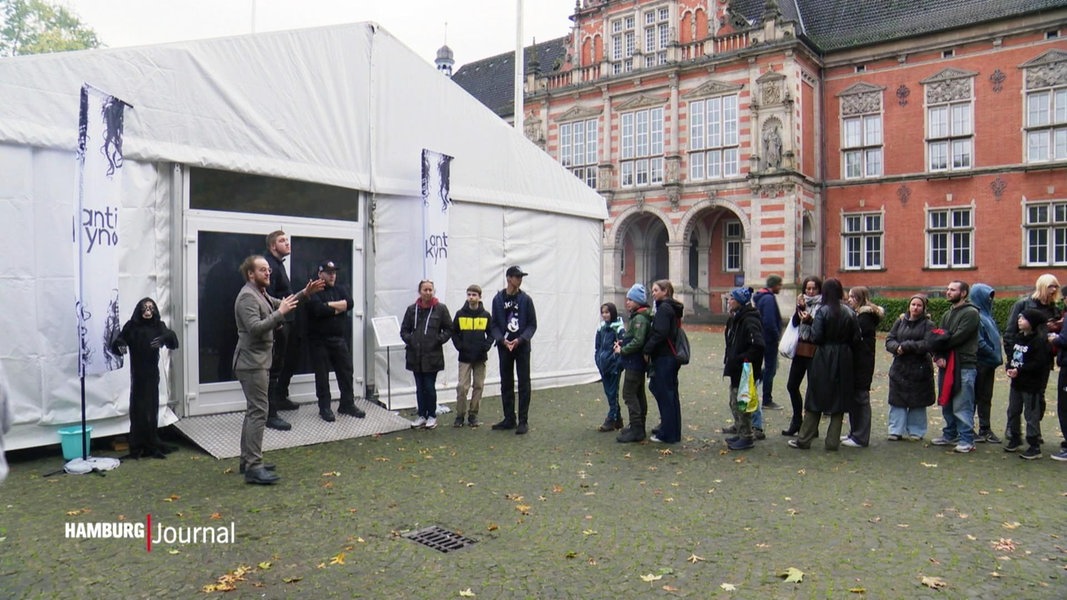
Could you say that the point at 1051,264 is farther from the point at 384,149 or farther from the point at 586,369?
the point at 384,149

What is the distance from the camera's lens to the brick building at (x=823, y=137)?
24.5 metres

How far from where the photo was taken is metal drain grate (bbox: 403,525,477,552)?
15.6ft

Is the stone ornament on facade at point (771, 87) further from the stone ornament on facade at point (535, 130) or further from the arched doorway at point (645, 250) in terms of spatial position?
the stone ornament on facade at point (535, 130)

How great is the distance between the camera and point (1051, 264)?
78.6 ft

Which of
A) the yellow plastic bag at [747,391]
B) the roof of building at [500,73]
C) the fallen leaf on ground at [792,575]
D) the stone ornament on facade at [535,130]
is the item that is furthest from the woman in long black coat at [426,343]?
the roof of building at [500,73]

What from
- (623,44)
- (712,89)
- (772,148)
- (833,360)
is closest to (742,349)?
(833,360)

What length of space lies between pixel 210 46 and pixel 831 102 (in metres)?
26.0

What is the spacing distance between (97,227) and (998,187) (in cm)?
2763

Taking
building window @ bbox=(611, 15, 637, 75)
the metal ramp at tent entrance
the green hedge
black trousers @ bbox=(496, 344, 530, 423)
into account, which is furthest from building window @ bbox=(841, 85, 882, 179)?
the metal ramp at tent entrance

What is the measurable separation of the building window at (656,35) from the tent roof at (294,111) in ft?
67.5

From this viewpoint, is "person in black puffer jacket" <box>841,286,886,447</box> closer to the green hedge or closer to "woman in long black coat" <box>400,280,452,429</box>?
"woman in long black coat" <box>400,280,452,429</box>

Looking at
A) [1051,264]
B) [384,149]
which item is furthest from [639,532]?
[1051,264]

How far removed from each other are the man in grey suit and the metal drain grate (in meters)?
1.81

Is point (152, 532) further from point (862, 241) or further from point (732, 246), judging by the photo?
point (732, 246)
